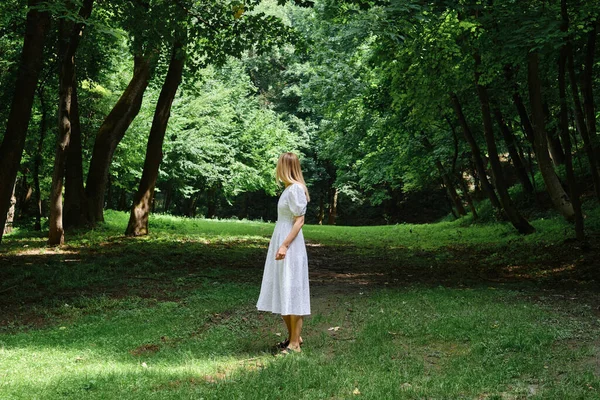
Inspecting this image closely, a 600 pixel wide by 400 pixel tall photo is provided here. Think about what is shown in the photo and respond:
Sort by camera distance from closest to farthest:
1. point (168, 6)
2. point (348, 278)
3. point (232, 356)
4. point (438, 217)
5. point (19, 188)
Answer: point (232, 356) → point (348, 278) → point (168, 6) → point (19, 188) → point (438, 217)

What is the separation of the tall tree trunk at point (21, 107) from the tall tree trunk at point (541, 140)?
35.7 ft

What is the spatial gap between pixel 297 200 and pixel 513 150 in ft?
50.3

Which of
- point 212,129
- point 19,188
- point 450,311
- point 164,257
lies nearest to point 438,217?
point 212,129

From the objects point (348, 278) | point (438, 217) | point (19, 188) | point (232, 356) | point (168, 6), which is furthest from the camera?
point (438, 217)

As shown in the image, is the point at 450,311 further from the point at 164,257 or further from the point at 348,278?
the point at 164,257

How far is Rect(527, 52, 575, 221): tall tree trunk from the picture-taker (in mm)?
13914

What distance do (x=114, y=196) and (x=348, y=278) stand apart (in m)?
37.6

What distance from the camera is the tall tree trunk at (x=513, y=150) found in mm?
17953

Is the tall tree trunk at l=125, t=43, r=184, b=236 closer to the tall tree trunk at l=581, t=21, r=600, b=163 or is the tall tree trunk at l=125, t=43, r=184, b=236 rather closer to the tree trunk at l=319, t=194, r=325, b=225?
the tall tree trunk at l=581, t=21, r=600, b=163

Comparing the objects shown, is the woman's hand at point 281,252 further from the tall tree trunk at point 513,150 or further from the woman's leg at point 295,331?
the tall tree trunk at point 513,150

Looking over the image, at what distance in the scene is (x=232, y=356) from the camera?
575cm

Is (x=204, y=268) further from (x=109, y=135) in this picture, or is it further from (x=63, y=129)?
(x=109, y=135)

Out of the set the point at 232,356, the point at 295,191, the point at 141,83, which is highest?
the point at 141,83

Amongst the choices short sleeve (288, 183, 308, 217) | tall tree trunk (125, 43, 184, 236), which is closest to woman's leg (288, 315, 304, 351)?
short sleeve (288, 183, 308, 217)
